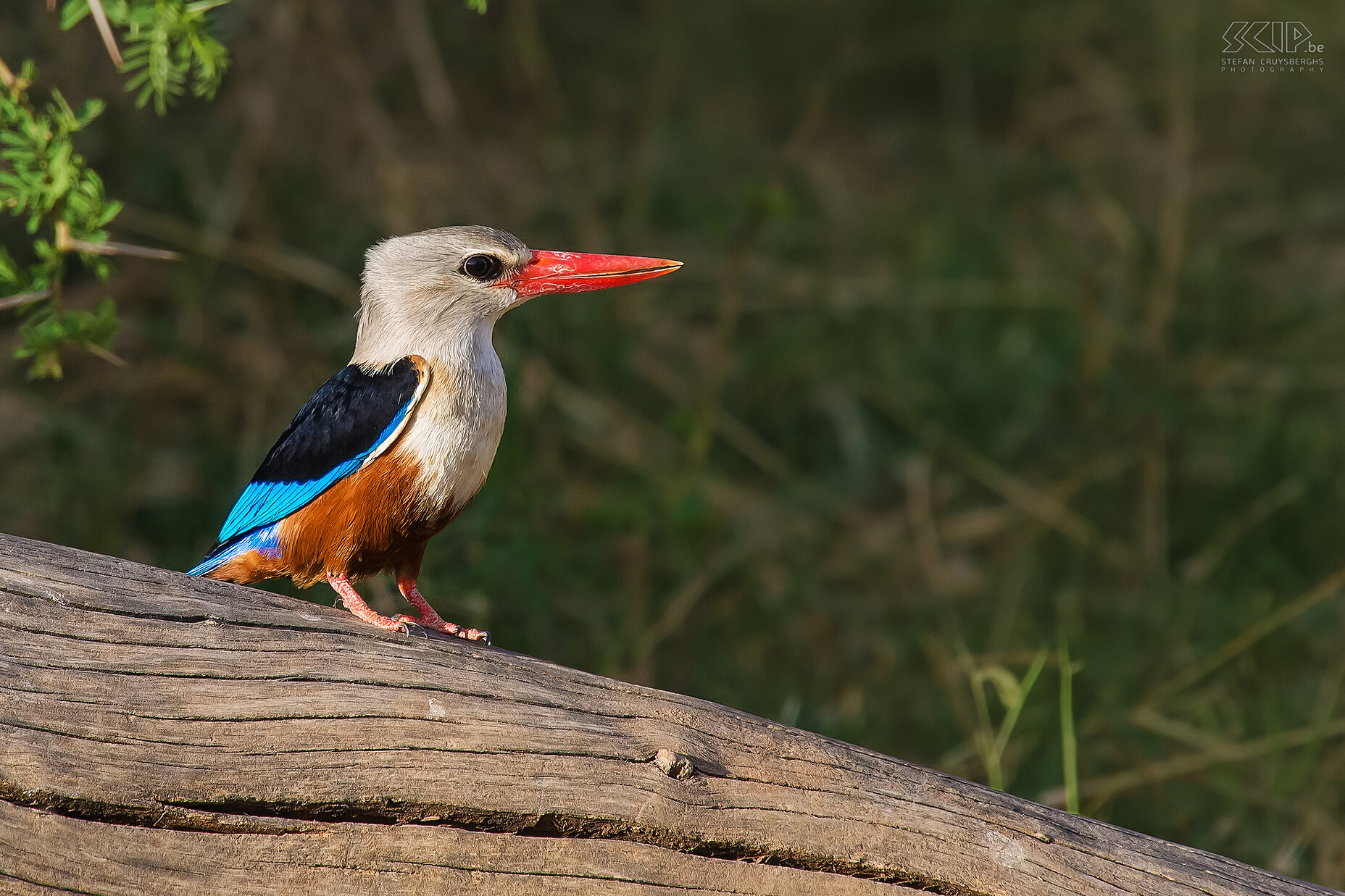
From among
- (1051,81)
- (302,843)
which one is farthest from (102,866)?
(1051,81)

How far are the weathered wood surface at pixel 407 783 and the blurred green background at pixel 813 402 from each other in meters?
1.19

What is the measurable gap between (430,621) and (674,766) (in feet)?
2.97

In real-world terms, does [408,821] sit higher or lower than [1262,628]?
lower

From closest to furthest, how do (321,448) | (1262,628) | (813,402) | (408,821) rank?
1. (408,821)
2. (321,448)
3. (1262,628)
4. (813,402)

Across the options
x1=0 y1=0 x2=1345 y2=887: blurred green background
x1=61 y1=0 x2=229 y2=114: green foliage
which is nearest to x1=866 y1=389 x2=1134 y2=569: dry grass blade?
x1=0 y1=0 x2=1345 y2=887: blurred green background

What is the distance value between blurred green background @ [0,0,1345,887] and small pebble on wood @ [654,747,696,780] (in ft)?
4.51

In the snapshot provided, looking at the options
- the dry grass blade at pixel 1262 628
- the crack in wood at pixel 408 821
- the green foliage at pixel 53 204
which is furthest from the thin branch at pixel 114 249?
the dry grass blade at pixel 1262 628

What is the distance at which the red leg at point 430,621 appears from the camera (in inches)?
114

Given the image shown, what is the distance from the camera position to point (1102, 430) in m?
6.30

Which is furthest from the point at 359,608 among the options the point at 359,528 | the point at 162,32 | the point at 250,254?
the point at 250,254

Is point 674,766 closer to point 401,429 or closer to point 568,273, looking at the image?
point 401,429

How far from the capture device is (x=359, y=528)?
9.16ft

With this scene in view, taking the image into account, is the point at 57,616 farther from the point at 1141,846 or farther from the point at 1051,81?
the point at 1051,81

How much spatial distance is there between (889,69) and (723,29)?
4.08 ft
